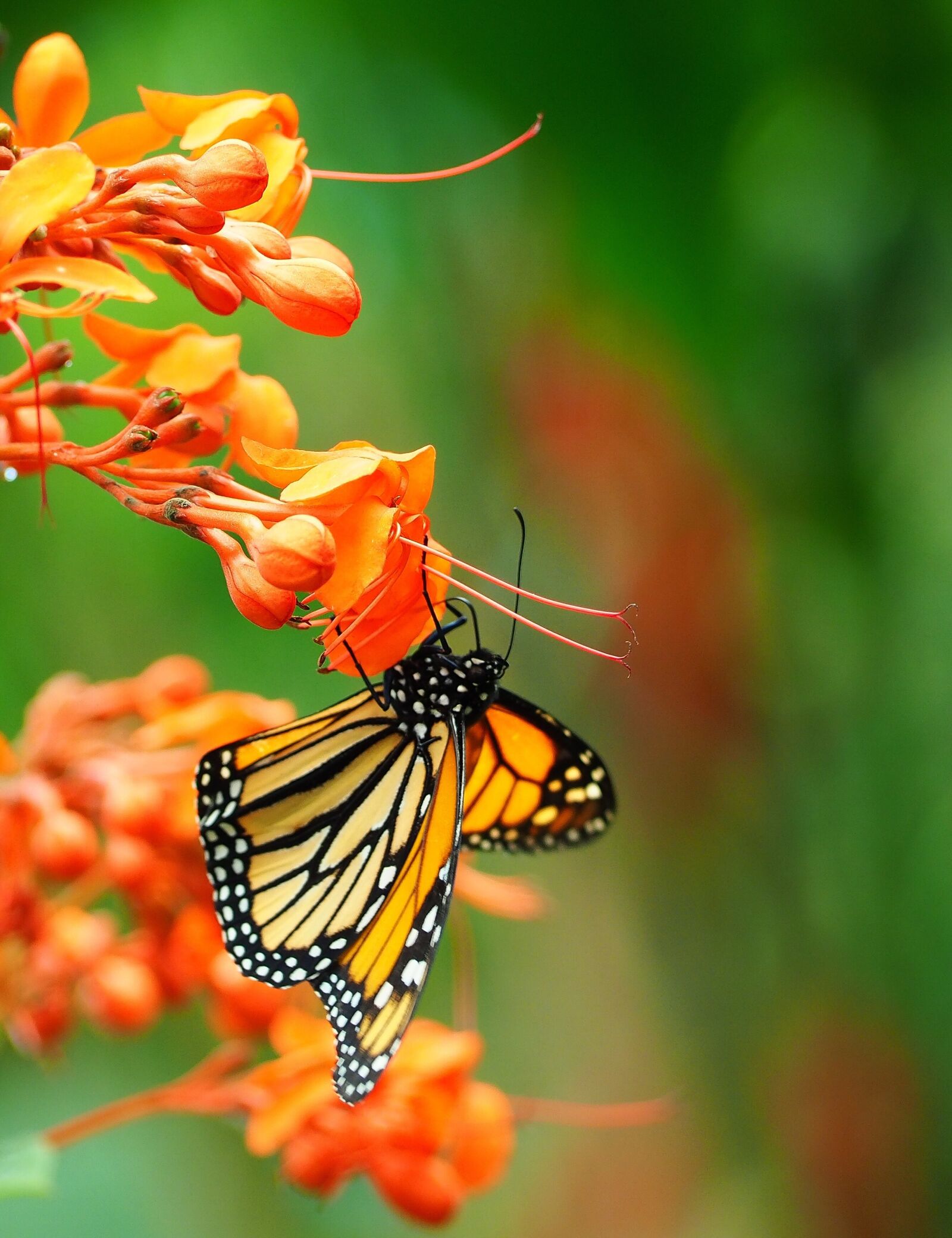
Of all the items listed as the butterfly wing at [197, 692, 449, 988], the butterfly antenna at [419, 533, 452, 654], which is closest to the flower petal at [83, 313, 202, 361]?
the butterfly antenna at [419, 533, 452, 654]

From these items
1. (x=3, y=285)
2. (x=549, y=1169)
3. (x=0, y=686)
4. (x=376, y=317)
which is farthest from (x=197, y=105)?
(x=549, y=1169)

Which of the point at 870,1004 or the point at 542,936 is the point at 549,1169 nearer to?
the point at 542,936

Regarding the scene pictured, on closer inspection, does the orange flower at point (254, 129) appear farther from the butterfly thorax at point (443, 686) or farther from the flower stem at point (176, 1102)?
the flower stem at point (176, 1102)

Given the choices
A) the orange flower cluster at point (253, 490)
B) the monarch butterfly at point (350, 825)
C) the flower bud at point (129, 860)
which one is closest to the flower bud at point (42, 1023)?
the flower bud at point (129, 860)

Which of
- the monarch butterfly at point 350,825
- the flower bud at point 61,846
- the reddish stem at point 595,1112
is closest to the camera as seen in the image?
the monarch butterfly at point 350,825

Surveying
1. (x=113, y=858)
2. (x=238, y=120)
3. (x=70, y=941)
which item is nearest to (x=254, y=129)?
(x=238, y=120)

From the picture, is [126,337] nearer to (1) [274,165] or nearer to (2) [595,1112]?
(1) [274,165]
